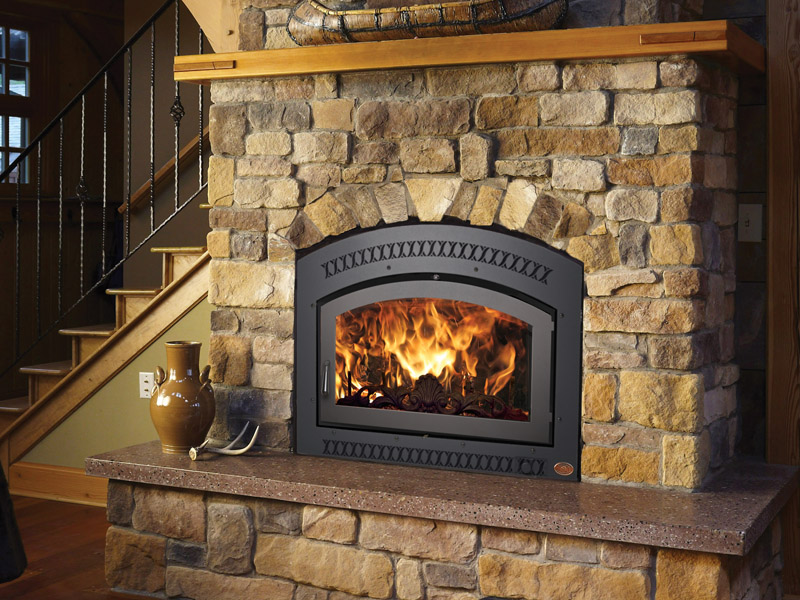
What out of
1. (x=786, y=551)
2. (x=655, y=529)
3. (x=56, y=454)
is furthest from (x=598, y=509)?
(x=56, y=454)

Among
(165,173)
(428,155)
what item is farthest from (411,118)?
(165,173)

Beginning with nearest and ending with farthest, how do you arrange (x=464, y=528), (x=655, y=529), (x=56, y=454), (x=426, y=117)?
(x=655, y=529) → (x=464, y=528) → (x=426, y=117) → (x=56, y=454)

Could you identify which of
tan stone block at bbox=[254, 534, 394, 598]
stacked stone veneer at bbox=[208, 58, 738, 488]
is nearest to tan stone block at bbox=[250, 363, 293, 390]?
stacked stone veneer at bbox=[208, 58, 738, 488]

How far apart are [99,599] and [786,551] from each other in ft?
7.37

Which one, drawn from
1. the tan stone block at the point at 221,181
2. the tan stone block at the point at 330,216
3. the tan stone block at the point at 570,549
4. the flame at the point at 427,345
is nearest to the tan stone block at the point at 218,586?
the flame at the point at 427,345

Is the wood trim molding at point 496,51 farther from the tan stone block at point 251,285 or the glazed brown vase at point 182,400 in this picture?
the glazed brown vase at point 182,400

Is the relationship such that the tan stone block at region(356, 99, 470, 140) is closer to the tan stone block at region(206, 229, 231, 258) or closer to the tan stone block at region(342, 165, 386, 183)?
the tan stone block at region(342, 165, 386, 183)

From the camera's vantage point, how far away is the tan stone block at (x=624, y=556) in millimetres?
2680

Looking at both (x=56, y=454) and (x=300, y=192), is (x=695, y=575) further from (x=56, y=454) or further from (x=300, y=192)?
(x=56, y=454)

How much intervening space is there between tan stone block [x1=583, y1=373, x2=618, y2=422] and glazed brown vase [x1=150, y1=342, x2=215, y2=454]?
4.10 ft

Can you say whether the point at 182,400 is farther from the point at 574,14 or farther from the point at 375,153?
the point at 574,14

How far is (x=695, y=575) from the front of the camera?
103 inches

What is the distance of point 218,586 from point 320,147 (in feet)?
4.78

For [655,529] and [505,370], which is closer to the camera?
[655,529]
